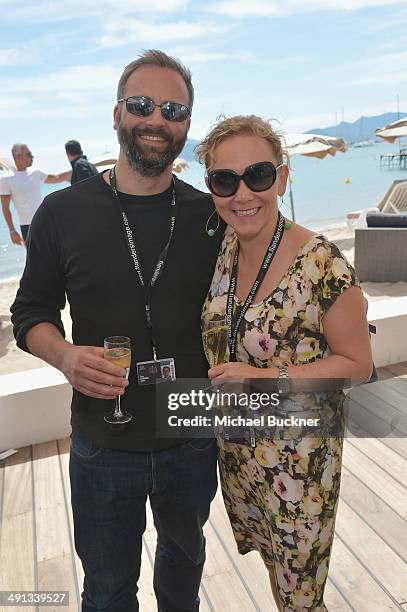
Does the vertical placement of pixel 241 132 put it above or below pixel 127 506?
above

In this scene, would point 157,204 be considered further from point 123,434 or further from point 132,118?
point 123,434

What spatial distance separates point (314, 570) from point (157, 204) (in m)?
1.41

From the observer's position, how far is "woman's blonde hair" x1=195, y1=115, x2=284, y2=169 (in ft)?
5.04

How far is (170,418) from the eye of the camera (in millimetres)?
1728

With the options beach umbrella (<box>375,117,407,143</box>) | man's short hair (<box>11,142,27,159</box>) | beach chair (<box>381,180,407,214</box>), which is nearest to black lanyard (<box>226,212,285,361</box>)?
man's short hair (<box>11,142,27,159</box>)

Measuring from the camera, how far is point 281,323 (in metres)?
1.49

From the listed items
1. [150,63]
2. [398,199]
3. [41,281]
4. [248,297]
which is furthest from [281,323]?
[398,199]

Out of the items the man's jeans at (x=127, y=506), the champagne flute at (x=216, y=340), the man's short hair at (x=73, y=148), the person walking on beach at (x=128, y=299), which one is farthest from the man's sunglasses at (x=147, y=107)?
the man's short hair at (x=73, y=148)

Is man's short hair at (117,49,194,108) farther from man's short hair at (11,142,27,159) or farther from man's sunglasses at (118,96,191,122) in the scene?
man's short hair at (11,142,27,159)

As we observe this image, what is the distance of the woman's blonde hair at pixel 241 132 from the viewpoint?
5.04ft

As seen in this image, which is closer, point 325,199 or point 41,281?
point 41,281

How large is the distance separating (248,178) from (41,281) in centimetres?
81

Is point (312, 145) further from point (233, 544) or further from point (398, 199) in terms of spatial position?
point (233, 544)

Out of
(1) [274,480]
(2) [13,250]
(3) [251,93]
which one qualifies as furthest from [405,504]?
(3) [251,93]
